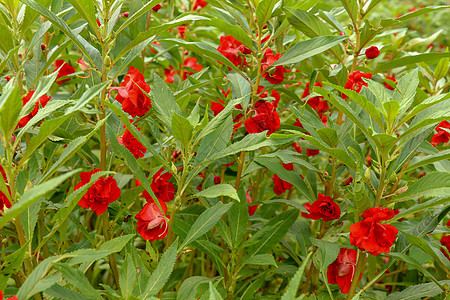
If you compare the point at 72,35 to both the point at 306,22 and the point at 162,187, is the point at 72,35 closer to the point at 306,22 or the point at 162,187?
the point at 162,187

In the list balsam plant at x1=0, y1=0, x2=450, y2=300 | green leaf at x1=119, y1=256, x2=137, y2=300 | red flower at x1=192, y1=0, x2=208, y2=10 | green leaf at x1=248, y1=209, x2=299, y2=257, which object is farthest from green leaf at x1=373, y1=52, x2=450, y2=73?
red flower at x1=192, y1=0, x2=208, y2=10

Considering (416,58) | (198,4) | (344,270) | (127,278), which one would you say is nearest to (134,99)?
(127,278)

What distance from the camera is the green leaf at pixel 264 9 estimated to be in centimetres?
109

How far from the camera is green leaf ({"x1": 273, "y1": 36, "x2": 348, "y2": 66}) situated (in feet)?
3.62

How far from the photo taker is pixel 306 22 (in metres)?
1.18

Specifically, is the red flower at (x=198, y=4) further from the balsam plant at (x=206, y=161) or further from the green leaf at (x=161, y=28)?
the green leaf at (x=161, y=28)

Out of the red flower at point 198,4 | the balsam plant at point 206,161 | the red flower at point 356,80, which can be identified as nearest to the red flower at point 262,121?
the balsam plant at point 206,161

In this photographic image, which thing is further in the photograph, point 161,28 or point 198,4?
point 198,4

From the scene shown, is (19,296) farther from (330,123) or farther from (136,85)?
(330,123)

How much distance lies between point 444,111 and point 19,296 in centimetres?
92

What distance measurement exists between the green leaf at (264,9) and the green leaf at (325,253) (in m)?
0.62

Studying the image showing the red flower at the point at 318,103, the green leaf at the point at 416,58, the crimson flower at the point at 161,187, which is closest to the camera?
the crimson flower at the point at 161,187

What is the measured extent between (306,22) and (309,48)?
9 centimetres

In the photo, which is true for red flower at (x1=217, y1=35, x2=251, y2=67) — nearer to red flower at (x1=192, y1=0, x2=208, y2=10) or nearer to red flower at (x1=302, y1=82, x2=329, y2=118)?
red flower at (x1=302, y1=82, x2=329, y2=118)
